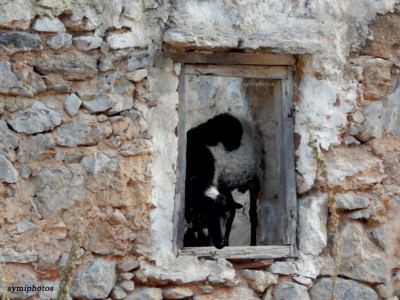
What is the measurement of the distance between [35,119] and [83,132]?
0.24 metres

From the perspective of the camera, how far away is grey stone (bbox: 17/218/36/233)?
3.68 metres

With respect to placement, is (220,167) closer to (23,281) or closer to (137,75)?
(137,75)

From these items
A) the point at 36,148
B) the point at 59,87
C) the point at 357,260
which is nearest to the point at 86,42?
the point at 59,87

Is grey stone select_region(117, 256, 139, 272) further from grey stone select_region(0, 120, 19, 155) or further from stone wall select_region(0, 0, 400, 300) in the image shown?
grey stone select_region(0, 120, 19, 155)

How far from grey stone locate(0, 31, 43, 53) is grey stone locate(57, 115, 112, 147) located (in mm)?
400

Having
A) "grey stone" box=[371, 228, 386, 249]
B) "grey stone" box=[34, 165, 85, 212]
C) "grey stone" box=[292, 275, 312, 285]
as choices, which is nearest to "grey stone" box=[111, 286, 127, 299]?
"grey stone" box=[34, 165, 85, 212]

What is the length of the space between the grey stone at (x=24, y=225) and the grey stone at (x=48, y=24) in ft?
3.03

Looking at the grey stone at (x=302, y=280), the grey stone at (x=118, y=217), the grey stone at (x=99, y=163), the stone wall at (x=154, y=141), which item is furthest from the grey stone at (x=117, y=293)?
the grey stone at (x=302, y=280)

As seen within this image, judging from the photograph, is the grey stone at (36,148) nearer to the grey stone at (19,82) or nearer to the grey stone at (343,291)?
the grey stone at (19,82)

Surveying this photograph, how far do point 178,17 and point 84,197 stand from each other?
104 cm

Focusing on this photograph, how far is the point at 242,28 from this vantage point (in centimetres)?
413

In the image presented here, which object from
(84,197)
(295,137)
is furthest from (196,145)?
(84,197)

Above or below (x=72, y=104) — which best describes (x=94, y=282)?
below

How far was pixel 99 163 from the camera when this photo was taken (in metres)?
3.81
